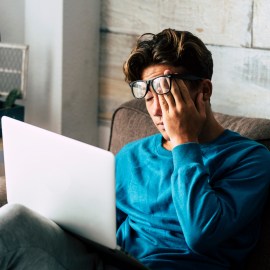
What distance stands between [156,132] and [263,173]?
563 millimetres

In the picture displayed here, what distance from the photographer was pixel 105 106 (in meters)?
3.12

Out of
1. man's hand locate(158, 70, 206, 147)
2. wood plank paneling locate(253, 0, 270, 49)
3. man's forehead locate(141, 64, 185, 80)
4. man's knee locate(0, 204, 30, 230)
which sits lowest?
man's knee locate(0, 204, 30, 230)

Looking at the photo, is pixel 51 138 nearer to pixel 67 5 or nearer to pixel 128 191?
pixel 128 191

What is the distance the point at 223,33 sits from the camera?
2.62 m

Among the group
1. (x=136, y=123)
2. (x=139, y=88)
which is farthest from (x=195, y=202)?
(x=136, y=123)

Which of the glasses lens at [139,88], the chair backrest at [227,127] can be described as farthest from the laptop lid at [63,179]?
the chair backrest at [227,127]

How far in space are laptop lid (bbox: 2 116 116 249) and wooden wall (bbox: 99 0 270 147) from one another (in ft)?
3.63

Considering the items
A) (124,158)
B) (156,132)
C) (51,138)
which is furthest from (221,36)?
(51,138)

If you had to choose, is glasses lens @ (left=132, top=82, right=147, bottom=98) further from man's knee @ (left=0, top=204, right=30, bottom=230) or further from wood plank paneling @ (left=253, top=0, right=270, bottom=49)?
wood plank paneling @ (left=253, top=0, right=270, bottom=49)

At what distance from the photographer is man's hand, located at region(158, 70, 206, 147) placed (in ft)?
5.81

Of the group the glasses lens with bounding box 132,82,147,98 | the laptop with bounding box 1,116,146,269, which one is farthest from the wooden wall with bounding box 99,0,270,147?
the laptop with bounding box 1,116,146,269

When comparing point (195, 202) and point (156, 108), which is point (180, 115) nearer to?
point (156, 108)

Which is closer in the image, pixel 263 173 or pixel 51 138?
pixel 51 138

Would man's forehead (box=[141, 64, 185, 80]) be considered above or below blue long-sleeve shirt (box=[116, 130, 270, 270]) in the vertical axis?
above
